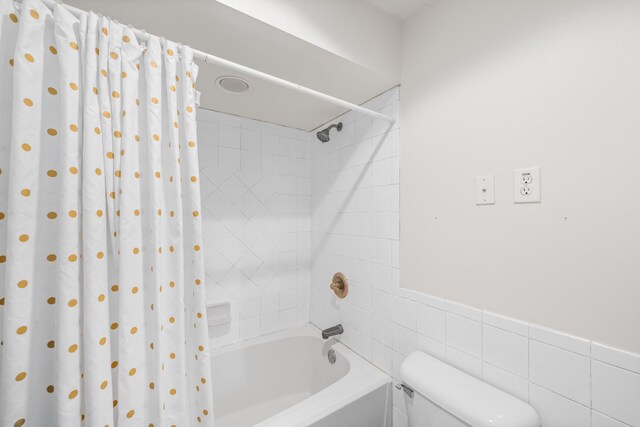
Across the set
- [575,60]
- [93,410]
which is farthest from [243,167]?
[575,60]

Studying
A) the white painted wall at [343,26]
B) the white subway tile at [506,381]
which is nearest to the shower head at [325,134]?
the white painted wall at [343,26]

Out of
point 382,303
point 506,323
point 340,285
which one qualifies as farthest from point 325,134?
point 506,323

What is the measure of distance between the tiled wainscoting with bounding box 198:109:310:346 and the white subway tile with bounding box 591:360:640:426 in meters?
1.53

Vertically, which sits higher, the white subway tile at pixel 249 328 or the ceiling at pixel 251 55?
the ceiling at pixel 251 55

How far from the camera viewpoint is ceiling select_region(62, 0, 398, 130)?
830mm

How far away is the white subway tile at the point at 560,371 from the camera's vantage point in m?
0.71

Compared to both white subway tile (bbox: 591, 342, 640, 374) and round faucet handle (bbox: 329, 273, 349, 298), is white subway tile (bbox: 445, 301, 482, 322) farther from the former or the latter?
→ round faucet handle (bbox: 329, 273, 349, 298)

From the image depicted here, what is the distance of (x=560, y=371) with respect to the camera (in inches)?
29.6

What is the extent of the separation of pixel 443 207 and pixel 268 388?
160 cm

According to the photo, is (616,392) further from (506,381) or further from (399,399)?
(399,399)

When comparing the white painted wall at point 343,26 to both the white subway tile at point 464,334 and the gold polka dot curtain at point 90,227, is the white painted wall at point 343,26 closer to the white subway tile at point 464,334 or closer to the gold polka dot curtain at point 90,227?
the gold polka dot curtain at point 90,227

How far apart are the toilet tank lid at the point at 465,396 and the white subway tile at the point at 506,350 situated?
87 mm

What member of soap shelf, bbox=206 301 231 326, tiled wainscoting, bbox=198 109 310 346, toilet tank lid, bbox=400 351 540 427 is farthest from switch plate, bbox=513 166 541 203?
soap shelf, bbox=206 301 231 326

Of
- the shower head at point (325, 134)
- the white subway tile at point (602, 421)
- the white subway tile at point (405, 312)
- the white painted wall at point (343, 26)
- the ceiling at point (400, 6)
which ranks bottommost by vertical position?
the white subway tile at point (602, 421)
